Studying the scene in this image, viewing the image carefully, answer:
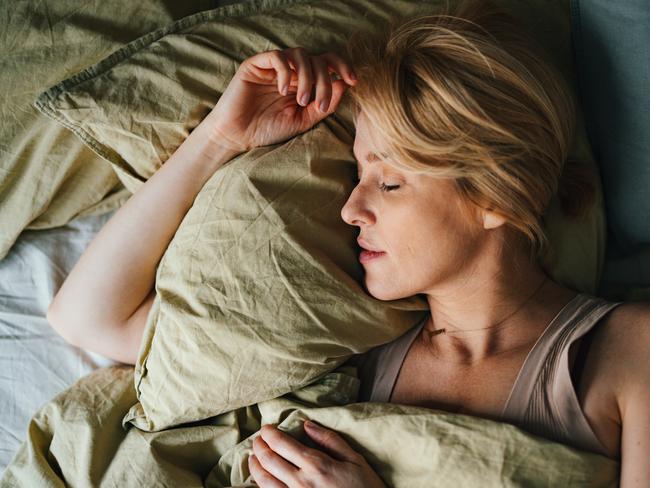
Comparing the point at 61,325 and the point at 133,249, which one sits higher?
the point at 133,249

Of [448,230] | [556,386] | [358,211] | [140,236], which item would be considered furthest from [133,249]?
[556,386]

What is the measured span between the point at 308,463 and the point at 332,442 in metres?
0.06

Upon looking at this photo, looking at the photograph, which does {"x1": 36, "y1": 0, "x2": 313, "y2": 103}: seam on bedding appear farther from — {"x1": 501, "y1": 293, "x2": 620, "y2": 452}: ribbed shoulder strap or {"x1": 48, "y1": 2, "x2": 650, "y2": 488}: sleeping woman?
{"x1": 501, "y1": 293, "x2": 620, "y2": 452}: ribbed shoulder strap

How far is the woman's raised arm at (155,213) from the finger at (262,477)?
363 mm

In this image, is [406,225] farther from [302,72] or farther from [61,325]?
[61,325]

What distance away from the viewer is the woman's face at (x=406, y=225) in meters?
1.09

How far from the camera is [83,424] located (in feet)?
4.09

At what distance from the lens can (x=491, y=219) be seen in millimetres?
1108

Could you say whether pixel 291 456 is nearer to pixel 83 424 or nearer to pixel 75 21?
pixel 83 424

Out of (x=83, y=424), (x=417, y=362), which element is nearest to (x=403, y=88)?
(x=417, y=362)

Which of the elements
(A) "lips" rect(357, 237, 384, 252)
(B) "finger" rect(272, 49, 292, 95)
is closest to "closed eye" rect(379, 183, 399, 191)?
(A) "lips" rect(357, 237, 384, 252)

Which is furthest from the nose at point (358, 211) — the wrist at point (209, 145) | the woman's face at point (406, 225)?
the wrist at point (209, 145)

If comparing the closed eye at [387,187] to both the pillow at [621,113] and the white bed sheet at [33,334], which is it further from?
the white bed sheet at [33,334]

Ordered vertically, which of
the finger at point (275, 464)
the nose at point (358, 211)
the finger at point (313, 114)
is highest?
the finger at point (313, 114)
